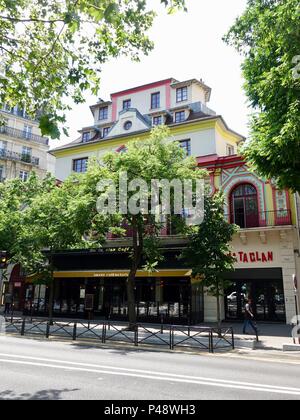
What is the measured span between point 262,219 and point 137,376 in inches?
609

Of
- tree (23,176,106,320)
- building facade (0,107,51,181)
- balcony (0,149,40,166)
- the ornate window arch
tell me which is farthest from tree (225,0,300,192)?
balcony (0,149,40,166)

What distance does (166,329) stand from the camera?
61.6ft

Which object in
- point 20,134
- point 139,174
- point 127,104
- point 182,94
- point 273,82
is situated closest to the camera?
point 273,82

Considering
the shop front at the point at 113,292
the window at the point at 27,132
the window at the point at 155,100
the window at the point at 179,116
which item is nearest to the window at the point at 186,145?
the window at the point at 179,116

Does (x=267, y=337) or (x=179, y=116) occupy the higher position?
(x=179, y=116)

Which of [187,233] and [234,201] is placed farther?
[234,201]

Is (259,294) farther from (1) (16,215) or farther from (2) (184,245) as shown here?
(1) (16,215)

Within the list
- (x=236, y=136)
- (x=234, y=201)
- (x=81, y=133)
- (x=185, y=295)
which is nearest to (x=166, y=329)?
(x=185, y=295)

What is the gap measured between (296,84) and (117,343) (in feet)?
→ 37.4

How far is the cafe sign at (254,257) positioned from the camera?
68.9ft

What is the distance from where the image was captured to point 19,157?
39625 mm

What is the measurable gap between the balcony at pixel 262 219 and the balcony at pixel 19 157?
26.1 meters

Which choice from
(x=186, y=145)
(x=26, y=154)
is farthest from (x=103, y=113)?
(x=26, y=154)
